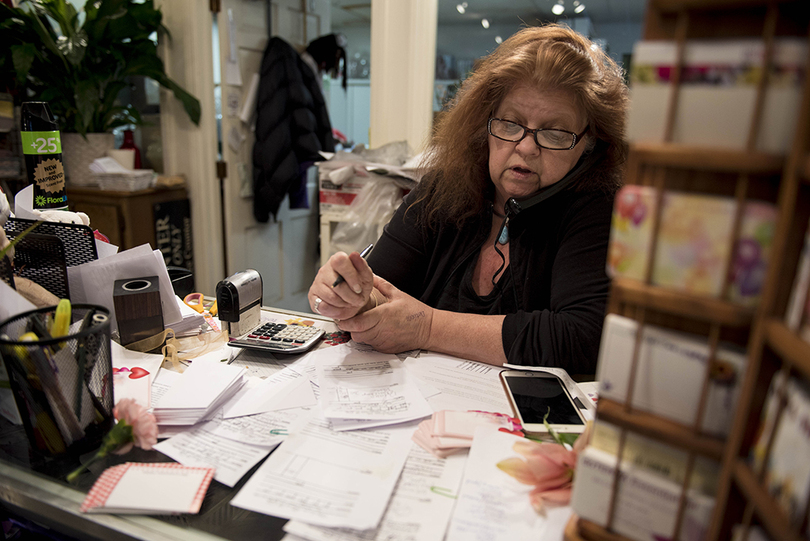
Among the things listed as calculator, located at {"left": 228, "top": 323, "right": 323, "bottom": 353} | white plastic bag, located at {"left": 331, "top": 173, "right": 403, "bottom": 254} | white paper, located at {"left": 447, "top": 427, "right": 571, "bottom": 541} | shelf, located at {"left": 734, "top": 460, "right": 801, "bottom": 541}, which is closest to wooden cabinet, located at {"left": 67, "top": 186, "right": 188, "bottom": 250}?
white plastic bag, located at {"left": 331, "top": 173, "right": 403, "bottom": 254}

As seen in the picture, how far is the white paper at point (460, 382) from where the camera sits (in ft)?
2.67

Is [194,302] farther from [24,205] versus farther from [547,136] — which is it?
[547,136]

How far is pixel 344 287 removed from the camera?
0.98 m

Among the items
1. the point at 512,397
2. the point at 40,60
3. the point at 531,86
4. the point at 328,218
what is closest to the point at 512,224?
the point at 531,86

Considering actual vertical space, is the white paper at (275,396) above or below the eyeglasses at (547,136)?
below

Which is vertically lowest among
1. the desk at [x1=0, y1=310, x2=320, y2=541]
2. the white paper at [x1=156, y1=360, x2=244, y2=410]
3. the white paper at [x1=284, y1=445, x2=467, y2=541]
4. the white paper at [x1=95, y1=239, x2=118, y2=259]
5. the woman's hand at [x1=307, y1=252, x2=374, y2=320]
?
the desk at [x1=0, y1=310, x2=320, y2=541]

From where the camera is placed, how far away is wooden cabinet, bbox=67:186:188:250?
2.36 m

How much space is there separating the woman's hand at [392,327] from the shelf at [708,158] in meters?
0.65

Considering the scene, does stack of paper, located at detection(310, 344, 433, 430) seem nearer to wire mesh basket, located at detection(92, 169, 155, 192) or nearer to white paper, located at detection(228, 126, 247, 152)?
wire mesh basket, located at detection(92, 169, 155, 192)

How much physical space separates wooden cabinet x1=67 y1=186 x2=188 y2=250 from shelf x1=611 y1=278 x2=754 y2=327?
244 centimetres

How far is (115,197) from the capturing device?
2.35 metres

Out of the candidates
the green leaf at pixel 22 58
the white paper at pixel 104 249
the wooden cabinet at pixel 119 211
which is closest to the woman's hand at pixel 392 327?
the white paper at pixel 104 249

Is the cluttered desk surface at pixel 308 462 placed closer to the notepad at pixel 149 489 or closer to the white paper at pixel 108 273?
the notepad at pixel 149 489

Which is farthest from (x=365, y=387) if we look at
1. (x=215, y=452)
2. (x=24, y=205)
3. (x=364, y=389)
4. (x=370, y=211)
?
(x=370, y=211)
